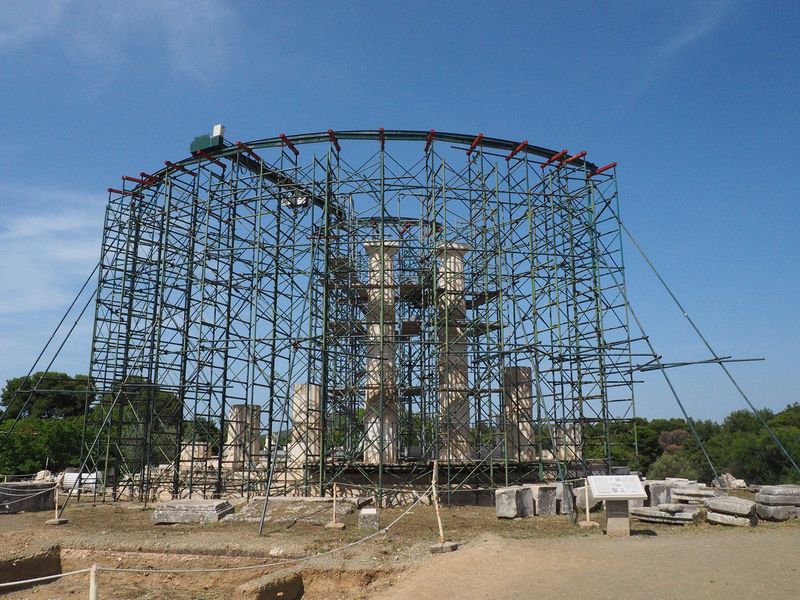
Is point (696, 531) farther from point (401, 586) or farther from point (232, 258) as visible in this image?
point (232, 258)

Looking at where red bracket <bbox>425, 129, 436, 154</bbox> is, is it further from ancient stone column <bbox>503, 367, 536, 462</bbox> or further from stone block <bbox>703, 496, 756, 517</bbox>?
stone block <bbox>703, 496, 756, 517</bbox>

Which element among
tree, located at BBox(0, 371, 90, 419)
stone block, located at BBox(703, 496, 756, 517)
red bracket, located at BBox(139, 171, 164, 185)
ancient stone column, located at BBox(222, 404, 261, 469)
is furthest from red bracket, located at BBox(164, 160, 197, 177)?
tree, located at BBox(0, 371, 90, 419)

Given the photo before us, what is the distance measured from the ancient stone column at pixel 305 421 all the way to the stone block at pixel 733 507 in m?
10.7

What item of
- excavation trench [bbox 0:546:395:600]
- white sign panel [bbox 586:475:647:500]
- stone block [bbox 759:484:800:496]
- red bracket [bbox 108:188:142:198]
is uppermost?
red bracket [bbox 108:188:142:198]

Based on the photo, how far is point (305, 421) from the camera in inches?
773

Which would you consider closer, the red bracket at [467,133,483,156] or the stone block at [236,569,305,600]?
the stone block at [236,569,305,600]

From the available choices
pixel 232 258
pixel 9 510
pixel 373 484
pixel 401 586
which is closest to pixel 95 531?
pixel 9 510

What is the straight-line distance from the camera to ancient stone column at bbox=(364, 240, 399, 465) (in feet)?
61.2

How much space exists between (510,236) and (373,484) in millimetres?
8745

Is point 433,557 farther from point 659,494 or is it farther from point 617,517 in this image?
point 659,494

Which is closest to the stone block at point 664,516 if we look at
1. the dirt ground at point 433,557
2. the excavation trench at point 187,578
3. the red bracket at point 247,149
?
the dirt ground at point 433,557

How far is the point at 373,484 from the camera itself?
725 inches

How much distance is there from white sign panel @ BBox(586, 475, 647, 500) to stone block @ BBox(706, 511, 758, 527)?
270 centimetres

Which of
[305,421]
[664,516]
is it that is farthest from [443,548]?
[305,421]
